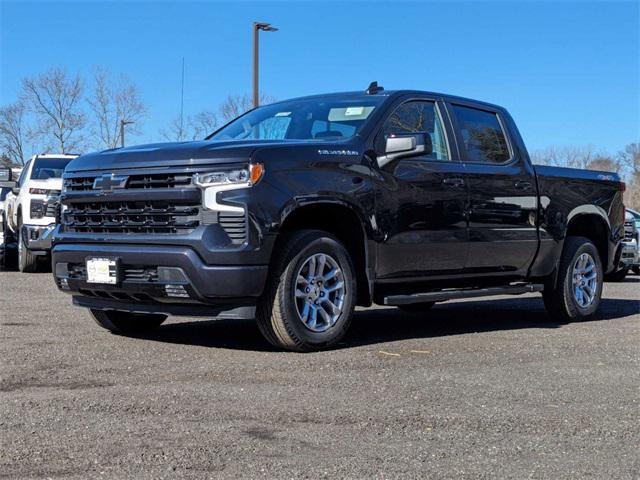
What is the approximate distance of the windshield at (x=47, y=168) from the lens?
15.6m

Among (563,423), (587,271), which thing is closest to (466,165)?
(587,271)

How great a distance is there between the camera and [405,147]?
272 inches

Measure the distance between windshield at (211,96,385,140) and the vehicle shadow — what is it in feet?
5.22

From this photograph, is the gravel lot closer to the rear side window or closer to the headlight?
the headlight

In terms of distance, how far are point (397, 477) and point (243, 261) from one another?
271 cm

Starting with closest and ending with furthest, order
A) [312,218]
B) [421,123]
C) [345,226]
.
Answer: [312,218] → [345,226] → [421,123]

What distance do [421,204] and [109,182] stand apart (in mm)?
2351

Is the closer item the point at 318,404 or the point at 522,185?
the point at 318,404

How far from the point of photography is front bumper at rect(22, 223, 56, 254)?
14.1 meters

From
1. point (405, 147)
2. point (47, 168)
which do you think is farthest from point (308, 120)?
point (47, 168)

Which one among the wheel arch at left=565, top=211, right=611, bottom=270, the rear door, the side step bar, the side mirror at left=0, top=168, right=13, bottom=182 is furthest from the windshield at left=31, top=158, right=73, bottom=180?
the side step bar

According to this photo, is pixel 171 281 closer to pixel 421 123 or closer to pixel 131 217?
pixel 131 217

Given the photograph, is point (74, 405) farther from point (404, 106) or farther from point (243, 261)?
point (404, 106)

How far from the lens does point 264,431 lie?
13.8ft
